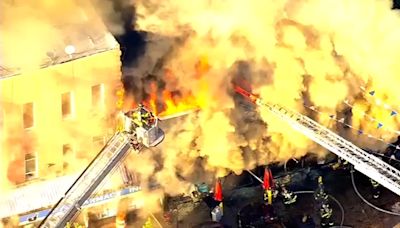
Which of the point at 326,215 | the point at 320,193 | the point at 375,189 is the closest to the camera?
the point at 326,215

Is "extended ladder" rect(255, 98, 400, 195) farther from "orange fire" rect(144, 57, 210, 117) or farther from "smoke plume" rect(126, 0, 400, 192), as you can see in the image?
"orange fire" rect(144, 57, 210, 117)

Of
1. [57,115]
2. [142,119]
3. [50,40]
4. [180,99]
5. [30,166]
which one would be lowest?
[30,166]

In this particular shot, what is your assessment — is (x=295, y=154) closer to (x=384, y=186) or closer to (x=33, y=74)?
(x=384, y=186)

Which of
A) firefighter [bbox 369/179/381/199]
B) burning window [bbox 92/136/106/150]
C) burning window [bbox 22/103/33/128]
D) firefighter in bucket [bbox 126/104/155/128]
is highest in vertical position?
burning window [bbox 22/103/33/128]

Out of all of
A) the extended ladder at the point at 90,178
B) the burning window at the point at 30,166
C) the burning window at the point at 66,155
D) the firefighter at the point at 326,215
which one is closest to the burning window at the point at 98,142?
the burning window at the point at 66,155

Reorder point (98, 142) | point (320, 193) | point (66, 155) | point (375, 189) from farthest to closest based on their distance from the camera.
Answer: point (375, 189) → point (320, 193) → point (98, 142) → point (66, 155)

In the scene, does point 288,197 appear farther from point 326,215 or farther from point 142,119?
point 142,119

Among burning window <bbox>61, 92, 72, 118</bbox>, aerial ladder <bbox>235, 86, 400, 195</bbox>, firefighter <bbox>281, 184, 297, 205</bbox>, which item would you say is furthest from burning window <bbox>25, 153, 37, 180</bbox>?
firefighter <bbox>281, 184, 297, 205</bbox>

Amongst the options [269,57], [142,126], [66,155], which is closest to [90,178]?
[142,126]
